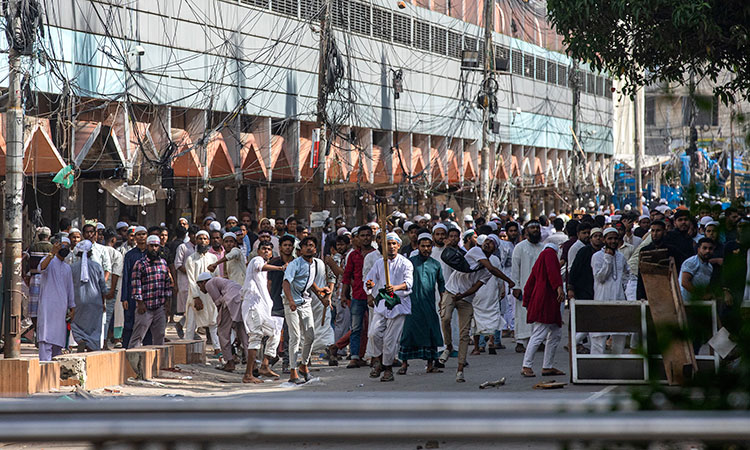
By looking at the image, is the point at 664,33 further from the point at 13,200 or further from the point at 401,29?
the point at 401,29

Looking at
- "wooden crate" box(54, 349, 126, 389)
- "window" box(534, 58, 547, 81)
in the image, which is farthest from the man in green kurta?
"window" box(534, 58, 547, 81)

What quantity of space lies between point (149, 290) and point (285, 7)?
54.9 feet

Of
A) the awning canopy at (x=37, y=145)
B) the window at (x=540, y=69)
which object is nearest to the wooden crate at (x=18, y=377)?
the awning canopy at (x=37, y=145)

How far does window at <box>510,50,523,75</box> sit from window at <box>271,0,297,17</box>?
15.0 m

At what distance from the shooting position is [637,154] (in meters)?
40.5

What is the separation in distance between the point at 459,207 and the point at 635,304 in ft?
100

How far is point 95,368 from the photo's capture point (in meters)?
10.3

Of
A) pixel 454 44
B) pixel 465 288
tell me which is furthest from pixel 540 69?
pixel 465 288

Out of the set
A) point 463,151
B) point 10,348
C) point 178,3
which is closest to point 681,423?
point 10,348

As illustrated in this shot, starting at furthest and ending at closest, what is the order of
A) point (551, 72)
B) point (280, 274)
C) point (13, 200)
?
point (551, 72), point (280, 274), point (13, 200)

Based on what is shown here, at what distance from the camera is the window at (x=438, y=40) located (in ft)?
114

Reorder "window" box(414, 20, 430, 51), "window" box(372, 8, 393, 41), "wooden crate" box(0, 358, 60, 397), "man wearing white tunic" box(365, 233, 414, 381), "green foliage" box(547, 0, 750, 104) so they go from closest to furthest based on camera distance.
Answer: "wooden crate" box(0, 358, 60, 397) < "man wearing white tunic" box(365, 233, 414, 381) < "green foliage" box(547, 0, 750, 104) < "window" box(372, 8, 393, 41) < "window" box(414, 20, 430, 51)

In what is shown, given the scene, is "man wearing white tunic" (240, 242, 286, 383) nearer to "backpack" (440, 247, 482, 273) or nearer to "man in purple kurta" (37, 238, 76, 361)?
"backpack" (440, 247, 482, 273)

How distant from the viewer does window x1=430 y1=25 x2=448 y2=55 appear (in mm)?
34688
